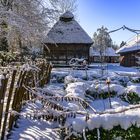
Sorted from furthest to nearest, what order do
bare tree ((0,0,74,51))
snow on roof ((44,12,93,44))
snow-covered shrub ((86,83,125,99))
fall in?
snow on roof ((44,12,93,44)) → bare tree ((0,0,74,51)) → snow-covered shrub ((86,83,125,99))

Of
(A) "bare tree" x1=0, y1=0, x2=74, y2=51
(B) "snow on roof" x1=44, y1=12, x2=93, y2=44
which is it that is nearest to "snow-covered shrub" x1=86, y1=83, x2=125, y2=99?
(A) "bare tree" x1=0, y1=0, x2=74, y2=51

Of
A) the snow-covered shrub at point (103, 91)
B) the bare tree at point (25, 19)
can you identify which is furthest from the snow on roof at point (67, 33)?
the snow-covered shrub at point (103, 91)

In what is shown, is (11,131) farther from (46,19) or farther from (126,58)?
(126,58)

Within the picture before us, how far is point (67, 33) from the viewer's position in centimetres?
3475

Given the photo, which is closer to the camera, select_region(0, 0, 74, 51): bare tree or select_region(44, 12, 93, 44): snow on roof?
select_region(0, 0, 74, 51): bare tree

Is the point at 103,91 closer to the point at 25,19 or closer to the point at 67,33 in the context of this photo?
the point at 25,19

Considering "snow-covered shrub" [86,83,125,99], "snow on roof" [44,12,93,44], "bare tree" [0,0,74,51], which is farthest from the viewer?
"snow on roof" [44,12,93,44]

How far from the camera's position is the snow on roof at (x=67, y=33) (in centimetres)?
3375

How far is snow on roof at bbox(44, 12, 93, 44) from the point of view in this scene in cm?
3375

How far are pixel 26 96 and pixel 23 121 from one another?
3.54 feet

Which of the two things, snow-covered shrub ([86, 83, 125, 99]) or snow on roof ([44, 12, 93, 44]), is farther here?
snow on roof ([44, 12, 93, 44])

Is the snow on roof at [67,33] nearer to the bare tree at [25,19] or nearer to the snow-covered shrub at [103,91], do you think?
the bare tree at [25,19]

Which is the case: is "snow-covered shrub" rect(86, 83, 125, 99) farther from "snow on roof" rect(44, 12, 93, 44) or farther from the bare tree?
"snow on roof" rect(44, 12, 93, 44)

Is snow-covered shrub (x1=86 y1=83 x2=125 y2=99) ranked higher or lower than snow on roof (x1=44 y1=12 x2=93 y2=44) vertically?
lower
